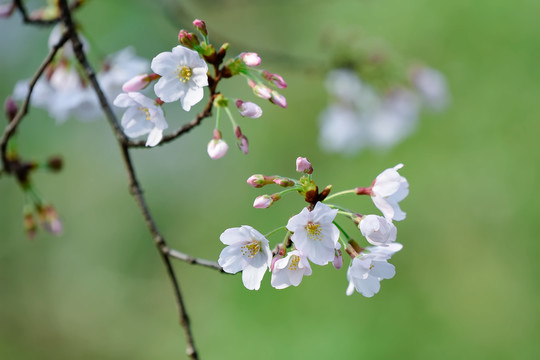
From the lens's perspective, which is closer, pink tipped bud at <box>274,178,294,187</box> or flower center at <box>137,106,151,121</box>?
pink tipped bud at <box>274,178,294,187</box>

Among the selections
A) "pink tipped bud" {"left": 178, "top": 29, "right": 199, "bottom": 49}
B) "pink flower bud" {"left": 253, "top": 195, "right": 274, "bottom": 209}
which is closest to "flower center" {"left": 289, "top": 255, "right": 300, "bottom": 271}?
"pink flower bud" {"left": 253, "top": 195, "right": 274, "bottom": 209}

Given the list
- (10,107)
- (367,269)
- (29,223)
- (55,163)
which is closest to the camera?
(367,269)

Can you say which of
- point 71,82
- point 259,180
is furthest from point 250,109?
point 71,82

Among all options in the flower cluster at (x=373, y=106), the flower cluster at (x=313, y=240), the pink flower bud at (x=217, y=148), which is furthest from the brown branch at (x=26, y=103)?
the flower cluster at (x=373, y=106)

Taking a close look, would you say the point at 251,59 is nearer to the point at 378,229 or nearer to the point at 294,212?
the point at 378,229

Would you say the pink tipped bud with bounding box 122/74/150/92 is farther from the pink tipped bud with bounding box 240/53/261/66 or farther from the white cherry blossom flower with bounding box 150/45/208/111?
the pink tipped bud with bounding box 240/53/261/66

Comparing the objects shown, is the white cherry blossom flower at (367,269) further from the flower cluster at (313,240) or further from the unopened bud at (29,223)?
the unopened bud at (29,223)
